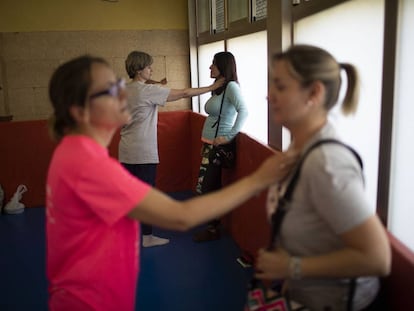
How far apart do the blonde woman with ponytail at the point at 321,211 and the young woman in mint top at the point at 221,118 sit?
1941 millimetres

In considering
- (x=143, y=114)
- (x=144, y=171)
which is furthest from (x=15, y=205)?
(x=143, y=114)

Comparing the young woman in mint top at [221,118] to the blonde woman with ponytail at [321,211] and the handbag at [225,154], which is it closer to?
the handbag at [225,154]

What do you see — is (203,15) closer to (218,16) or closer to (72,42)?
(218,16)

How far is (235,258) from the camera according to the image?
321 centimetres

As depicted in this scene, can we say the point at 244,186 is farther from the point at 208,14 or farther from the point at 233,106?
the point at 208,14

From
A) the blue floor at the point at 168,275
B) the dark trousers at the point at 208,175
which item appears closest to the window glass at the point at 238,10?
the dark trousers at the point at 208,175

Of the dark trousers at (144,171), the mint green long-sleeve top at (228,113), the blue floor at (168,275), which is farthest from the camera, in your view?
the dark trousers at (144,171)

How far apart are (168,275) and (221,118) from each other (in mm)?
1292

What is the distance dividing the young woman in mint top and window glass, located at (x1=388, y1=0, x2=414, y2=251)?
1562mm

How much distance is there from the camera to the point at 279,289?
1.29m

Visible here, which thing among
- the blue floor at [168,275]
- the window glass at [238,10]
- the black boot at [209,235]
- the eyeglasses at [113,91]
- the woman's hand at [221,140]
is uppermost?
the window glass at [238,10]

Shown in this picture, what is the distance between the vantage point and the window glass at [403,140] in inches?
61.4

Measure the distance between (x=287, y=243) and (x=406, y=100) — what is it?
2.82 ft

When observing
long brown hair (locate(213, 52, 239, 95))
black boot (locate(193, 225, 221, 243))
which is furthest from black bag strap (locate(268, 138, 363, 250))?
black boot (locate(193, 225, 221, 243))
